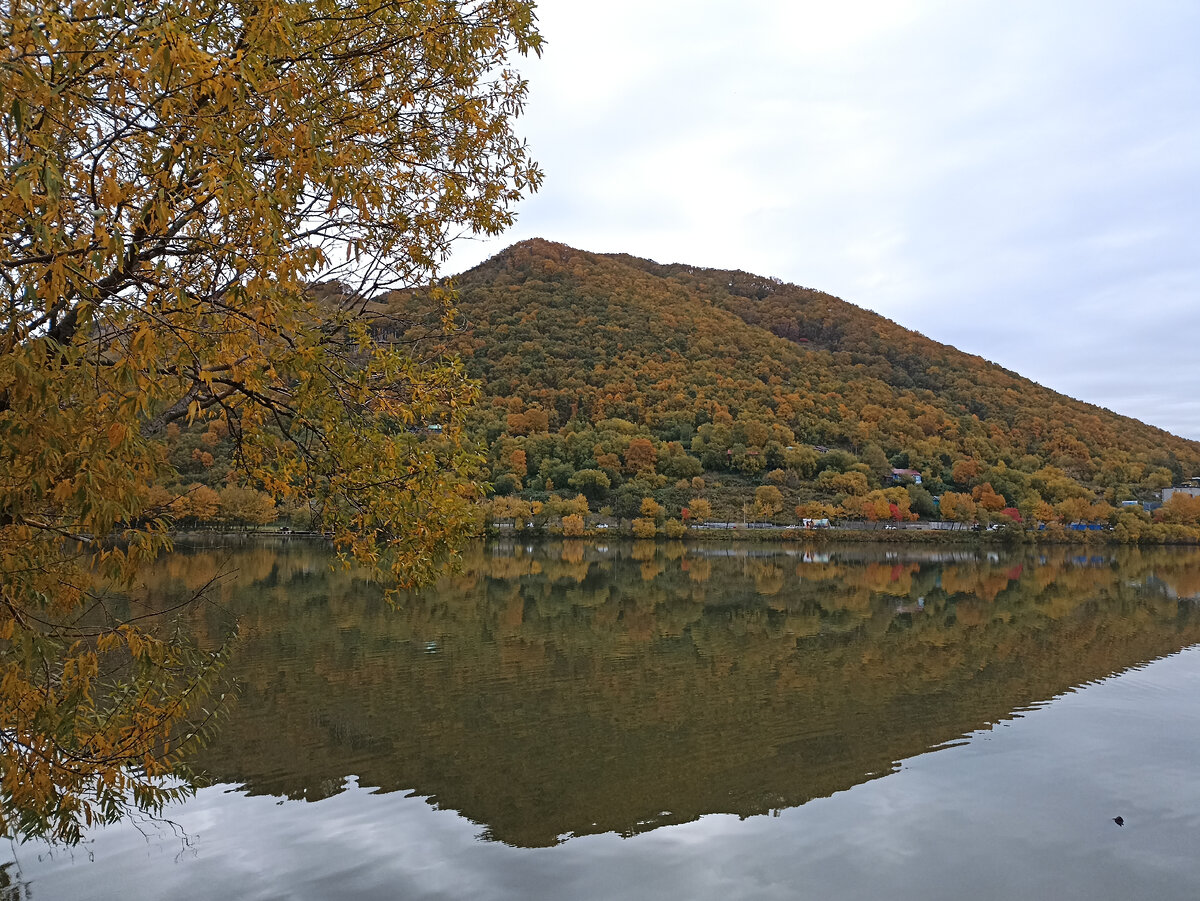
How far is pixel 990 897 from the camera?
28.1ft

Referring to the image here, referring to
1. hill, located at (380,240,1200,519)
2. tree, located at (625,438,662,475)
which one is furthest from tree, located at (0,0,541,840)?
tree, located at (625,438,662,475)

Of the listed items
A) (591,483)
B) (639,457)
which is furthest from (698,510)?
(639,457)

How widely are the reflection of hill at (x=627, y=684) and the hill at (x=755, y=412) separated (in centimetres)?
4589

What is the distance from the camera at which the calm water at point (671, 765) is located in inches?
349

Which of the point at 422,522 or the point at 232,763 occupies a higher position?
the point at 422,522

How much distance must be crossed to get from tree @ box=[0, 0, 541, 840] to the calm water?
105 inches

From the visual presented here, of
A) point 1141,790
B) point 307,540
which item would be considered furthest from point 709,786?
point 307,540

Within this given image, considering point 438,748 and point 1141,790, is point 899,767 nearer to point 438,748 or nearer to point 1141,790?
point 1141,790

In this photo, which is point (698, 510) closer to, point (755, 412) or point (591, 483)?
point (591, 483)

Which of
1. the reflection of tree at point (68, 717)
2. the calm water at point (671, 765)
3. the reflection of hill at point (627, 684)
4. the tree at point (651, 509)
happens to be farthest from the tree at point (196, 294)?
the tree at point (651, 509)

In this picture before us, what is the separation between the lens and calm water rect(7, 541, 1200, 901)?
349 inches

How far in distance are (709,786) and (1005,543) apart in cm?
7915

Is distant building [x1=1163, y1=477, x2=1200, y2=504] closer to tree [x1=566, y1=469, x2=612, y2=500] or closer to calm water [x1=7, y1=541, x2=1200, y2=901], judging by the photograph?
tree [x1=566, y1=469, x2=612, y2=500]

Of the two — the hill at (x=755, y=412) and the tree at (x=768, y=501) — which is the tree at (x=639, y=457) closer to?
the hill at (x=755, y=412)
